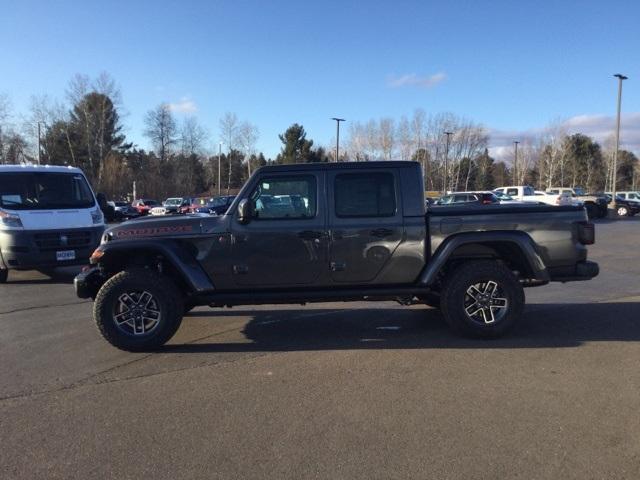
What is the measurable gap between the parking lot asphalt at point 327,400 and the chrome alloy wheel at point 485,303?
0.98 feet

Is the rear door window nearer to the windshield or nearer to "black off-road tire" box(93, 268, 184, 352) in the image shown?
"black off-road tire" box(93, 268, 184, 352)

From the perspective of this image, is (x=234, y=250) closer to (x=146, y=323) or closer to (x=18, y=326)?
(x=146, y=323)

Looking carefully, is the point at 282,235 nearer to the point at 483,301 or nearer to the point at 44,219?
the point at 483,301

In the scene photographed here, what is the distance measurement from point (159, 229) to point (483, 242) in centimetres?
361

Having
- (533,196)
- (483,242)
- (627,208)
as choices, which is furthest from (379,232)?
(627,208)

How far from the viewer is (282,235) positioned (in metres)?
5.94

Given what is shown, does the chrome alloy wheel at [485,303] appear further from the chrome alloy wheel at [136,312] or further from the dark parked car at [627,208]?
the dark parked car at [627,208]

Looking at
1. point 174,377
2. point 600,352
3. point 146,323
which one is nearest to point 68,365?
point 146,323

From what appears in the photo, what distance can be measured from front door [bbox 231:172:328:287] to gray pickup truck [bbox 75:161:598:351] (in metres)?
0.01

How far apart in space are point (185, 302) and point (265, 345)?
1040 millimetres

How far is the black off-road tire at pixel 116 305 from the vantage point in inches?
231

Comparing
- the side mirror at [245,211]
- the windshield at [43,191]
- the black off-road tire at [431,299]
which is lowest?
the black off-road tire at [431,299]

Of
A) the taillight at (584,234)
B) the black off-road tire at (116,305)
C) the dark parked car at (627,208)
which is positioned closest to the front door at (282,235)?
the black off-road tire at (116,305)

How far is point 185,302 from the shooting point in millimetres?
6184
